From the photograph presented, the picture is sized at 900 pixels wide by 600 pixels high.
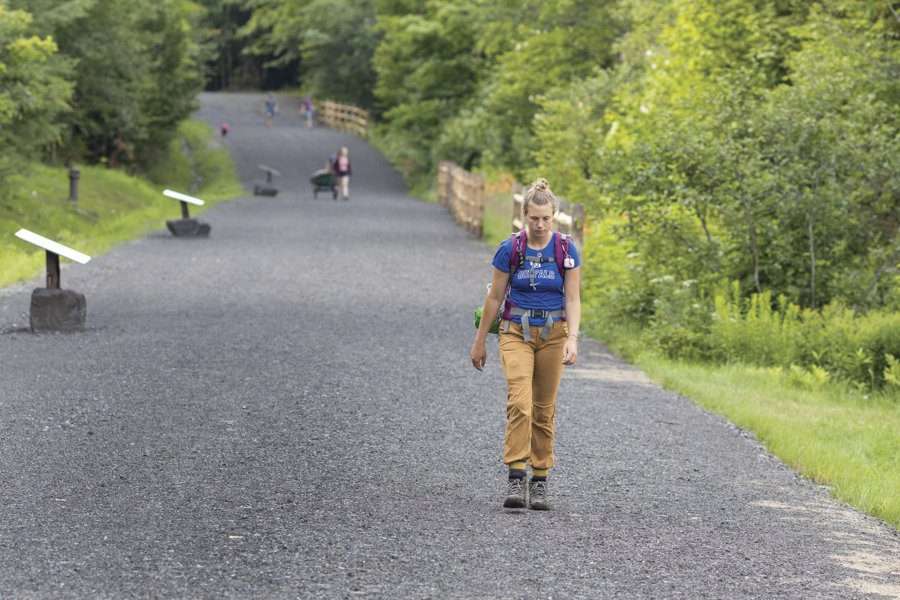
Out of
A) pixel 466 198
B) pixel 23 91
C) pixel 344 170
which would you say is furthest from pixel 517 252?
pixel 344 170

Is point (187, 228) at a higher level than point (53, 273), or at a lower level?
lower

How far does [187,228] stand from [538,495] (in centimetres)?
2177

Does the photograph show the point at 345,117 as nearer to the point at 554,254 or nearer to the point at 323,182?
the point at 323,182

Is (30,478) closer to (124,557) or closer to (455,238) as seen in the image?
(124,557)

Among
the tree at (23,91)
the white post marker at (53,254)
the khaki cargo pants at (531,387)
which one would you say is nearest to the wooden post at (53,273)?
the white post marker at (53,254)

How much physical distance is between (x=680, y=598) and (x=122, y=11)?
35.0 meters

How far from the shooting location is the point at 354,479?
8.87 m

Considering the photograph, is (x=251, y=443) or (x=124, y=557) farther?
(x=251, y=443)

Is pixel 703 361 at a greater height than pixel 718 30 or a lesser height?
lesser

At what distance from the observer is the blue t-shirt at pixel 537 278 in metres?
8.10

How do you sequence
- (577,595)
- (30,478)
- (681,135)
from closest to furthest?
1. (577,595)
2. (30,478)
3. (681,135)

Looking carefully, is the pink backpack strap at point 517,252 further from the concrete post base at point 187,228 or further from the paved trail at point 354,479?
the concrete post base at point 187,228

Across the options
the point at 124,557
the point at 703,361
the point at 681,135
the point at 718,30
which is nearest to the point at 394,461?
the point at 124,557

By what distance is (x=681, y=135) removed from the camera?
54.7 feet
